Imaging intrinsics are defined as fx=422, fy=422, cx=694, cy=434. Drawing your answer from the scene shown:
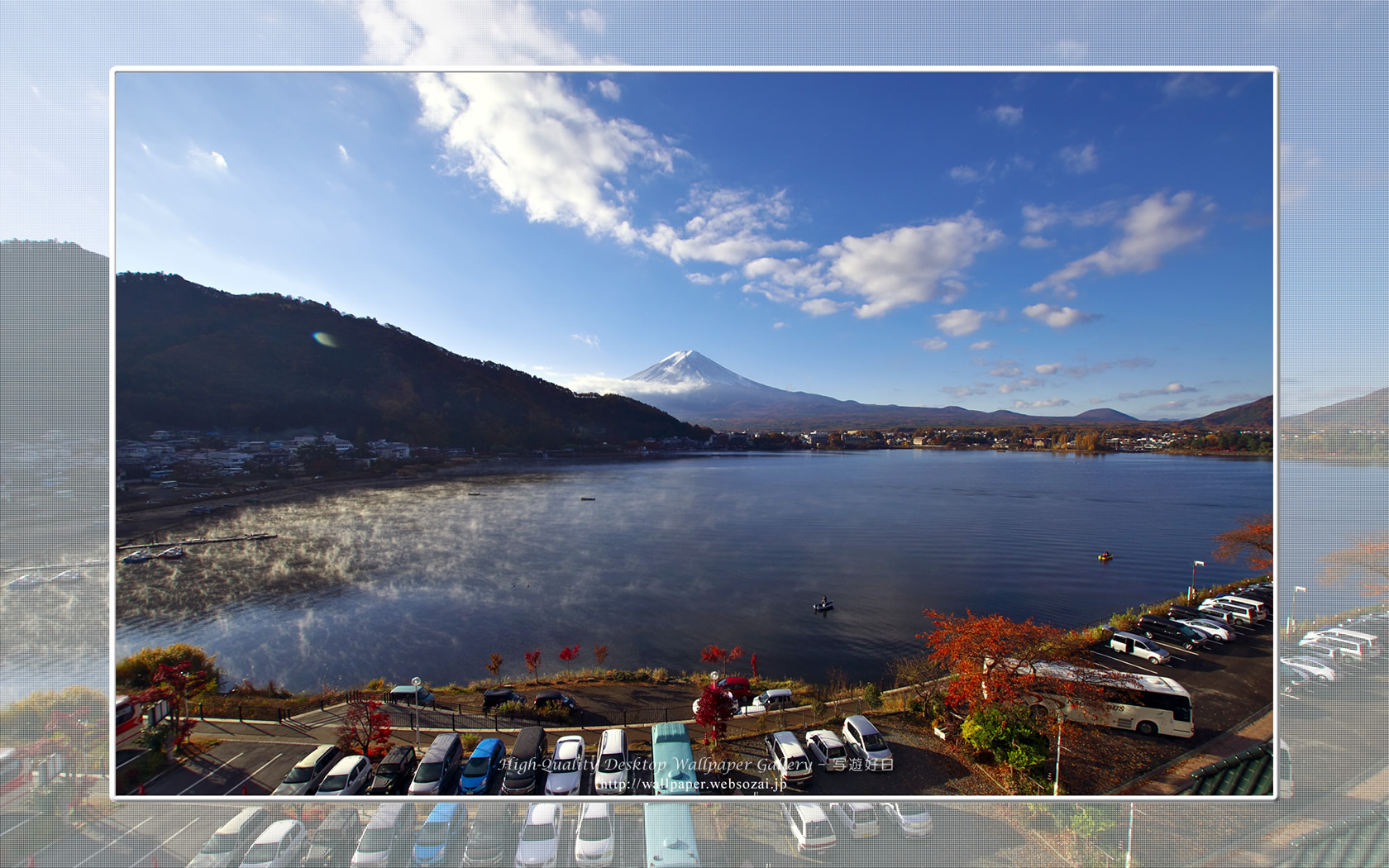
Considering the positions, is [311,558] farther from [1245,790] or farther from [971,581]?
[971,581]

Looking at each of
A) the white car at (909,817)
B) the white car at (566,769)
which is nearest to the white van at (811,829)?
the white car at (909,817)

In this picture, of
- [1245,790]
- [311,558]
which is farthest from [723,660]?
[311,558]

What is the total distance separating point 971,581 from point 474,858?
22.8 feet

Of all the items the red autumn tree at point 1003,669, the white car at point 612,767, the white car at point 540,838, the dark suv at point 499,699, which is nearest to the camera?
the white car at point 540,838

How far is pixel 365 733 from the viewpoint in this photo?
→ 2551 millimetres

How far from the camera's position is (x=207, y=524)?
18.6 feet

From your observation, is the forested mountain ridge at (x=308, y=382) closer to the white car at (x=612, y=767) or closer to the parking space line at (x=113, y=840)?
the parking space line at (x=113, y=840)

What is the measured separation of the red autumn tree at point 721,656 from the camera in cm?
415

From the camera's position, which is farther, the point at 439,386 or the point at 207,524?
the point at 439,386

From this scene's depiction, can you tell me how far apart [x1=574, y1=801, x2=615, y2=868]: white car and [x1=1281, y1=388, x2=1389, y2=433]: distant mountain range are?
11.9 feet

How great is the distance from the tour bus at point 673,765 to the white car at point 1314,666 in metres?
2.92

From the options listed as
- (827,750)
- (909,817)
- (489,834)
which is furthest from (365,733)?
(909,817)

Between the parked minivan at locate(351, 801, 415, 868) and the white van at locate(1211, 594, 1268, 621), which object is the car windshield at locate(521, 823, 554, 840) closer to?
the parked minivan at locate(351, 801, 415, 868)

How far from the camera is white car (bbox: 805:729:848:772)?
7.86 ft
